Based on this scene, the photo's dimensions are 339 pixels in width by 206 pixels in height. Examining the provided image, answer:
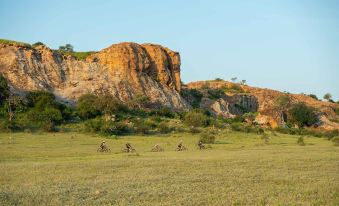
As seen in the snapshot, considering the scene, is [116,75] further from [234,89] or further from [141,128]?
[234,89]

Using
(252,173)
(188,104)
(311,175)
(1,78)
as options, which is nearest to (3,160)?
(252,173)

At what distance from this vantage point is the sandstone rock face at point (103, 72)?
5088 cm

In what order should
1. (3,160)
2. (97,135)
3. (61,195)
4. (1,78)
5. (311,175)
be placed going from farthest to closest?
(1,78), (97,135), (3,160), (311,175), (61,195)

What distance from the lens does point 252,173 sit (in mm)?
15617

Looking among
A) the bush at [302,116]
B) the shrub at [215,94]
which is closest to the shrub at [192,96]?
the shrub at [215,94]

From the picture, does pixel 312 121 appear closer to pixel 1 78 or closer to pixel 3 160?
pixel 1 78

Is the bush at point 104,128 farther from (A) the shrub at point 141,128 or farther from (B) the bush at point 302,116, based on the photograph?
(B) the bush at point 302,116

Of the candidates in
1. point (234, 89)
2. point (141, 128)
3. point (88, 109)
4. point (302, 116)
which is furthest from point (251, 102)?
point (141, 128)

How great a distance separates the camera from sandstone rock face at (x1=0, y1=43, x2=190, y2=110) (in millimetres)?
50875

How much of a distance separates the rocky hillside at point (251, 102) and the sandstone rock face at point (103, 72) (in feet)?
24.5

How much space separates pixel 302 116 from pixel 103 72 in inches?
1005

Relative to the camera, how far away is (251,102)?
79.9m

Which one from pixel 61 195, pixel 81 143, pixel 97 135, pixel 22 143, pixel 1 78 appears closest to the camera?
pixel 61 195

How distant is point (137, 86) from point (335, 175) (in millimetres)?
43467
